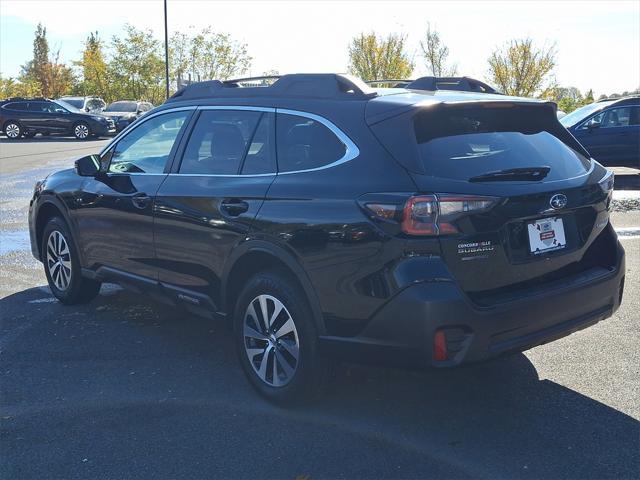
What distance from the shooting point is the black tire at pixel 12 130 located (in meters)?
31.1

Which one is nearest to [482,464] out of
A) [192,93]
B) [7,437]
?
[7,437]

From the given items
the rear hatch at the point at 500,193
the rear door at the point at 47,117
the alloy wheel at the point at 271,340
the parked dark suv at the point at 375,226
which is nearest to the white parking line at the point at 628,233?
the parked dark suv at the point at 375,226

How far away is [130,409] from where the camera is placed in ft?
13.8

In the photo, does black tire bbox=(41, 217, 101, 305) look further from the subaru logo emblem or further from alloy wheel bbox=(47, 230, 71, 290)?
the subaru logo emblem

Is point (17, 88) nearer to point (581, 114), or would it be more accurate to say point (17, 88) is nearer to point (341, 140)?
point (581, 114)

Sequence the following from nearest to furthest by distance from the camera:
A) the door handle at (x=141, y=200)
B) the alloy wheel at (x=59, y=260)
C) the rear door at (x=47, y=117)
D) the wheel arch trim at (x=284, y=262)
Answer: the wheel arch trim at (x=284, y=262) → the door handle at (x=141, y=200) → the alloy wheel at (x=59, y=260) → the rear door at (x=47, y=117)

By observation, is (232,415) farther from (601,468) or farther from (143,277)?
(601,468)

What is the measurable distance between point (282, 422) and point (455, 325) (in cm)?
114

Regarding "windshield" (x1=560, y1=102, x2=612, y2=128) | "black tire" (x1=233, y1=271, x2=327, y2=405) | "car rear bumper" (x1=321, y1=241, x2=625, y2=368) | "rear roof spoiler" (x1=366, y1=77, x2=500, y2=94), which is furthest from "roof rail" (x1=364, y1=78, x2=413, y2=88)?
"windshield" (x1=560, y1=102, x2=612, y2=128)

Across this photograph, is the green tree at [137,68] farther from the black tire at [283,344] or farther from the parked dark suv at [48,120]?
the black tire at [283,344]

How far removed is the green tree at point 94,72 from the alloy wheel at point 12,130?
22569 millimetres

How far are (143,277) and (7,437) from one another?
161 cm

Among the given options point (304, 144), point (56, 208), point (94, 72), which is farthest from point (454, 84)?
point (94, 72)

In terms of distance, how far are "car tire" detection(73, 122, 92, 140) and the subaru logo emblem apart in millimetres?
29339
